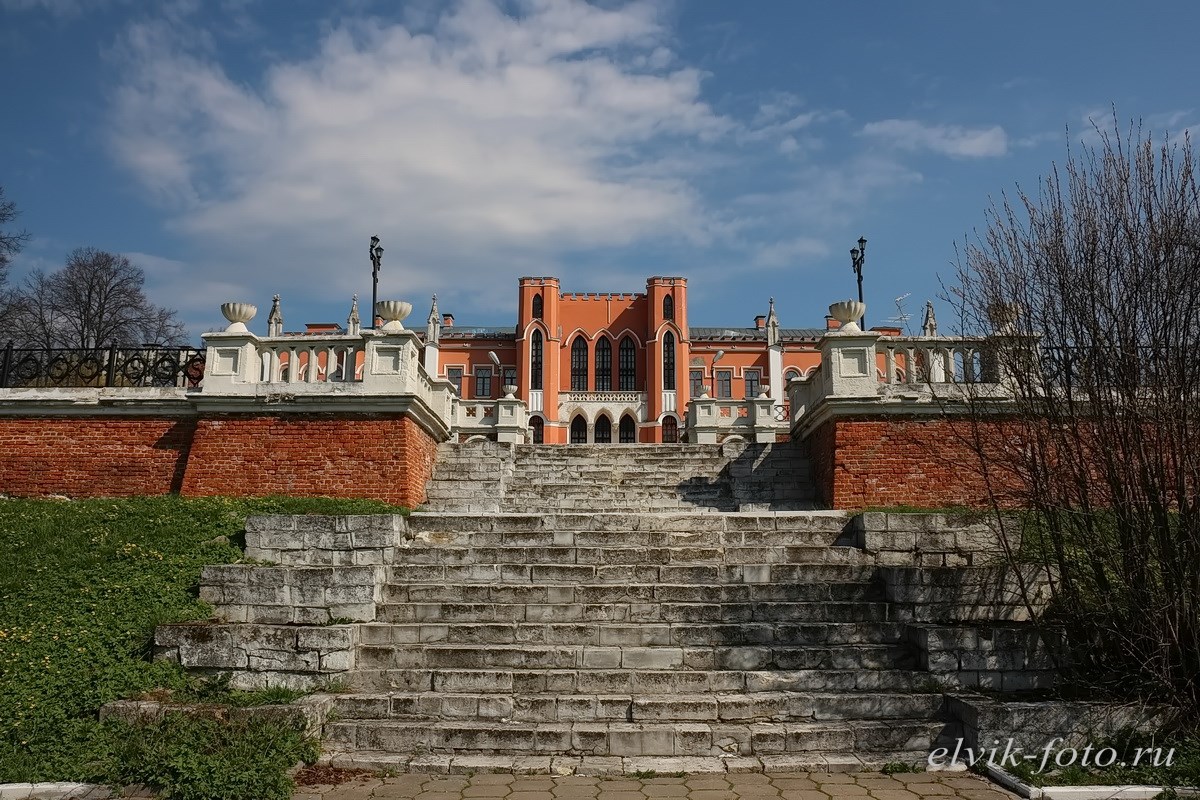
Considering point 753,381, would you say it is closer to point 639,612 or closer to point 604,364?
point 604,364

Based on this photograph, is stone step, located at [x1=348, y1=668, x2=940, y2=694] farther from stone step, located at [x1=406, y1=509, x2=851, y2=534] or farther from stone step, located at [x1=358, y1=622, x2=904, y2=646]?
stone step, located at [x1=406, y1=509, x2=851, y2=534]

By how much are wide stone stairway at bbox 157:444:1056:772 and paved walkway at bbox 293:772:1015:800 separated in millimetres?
164

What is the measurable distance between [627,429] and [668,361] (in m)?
5.54

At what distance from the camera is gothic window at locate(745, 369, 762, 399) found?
5272cm

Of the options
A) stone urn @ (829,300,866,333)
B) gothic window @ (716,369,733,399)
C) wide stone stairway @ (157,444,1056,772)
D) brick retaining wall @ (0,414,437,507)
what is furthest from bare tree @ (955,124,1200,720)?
gothic window @ (716,369,733,399)

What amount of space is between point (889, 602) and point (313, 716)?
493 cm

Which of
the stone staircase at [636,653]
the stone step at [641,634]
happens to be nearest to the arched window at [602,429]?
the stone staircase at [636,653]

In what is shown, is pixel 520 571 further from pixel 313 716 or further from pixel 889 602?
pixel 889 602

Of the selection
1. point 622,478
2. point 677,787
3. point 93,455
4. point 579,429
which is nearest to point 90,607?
point 677,787

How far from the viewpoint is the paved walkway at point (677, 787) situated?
16.2 feet

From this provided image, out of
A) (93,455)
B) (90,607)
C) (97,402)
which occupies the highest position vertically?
(97,402)

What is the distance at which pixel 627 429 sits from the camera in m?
50.9

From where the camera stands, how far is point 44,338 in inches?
1179

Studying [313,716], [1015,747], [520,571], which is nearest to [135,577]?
→ [313,716]
